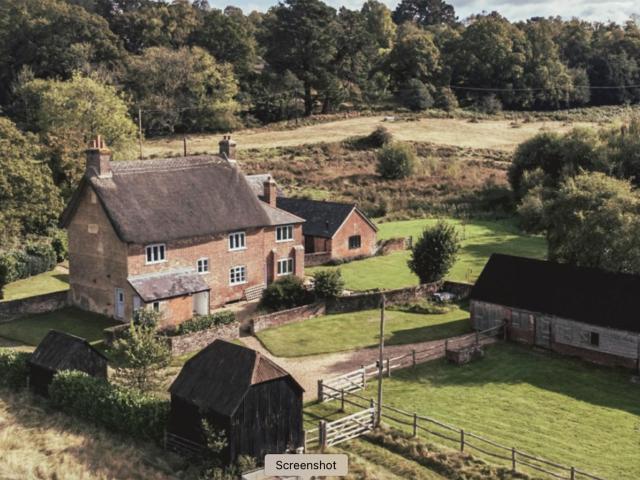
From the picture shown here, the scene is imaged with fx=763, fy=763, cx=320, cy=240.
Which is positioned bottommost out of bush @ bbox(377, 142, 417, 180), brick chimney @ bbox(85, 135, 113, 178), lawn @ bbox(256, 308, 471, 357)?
lawn @ bbox(256, 308, 471, 357)

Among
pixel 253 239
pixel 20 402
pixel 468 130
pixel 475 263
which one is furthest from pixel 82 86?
pixel 468 130

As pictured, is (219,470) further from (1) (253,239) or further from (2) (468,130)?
(2) (468,130)

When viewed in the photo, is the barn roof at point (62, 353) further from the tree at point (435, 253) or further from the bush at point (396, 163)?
the bush at point (396, 163)

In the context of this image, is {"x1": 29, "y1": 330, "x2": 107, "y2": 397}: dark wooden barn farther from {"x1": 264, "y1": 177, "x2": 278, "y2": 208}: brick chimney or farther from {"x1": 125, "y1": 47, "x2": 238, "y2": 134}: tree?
{"x1": 125, "y1": 47, "x2": 238, "y2": 134}: tree

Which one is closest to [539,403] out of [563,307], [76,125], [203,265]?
[563,307]

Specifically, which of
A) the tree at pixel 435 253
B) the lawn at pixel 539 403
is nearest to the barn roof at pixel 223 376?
the lawn at pixel 539 403

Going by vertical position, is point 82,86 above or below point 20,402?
above

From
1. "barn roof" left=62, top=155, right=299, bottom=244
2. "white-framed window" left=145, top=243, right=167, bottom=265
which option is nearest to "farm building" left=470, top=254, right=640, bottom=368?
"barn roof" left=62, top=155, right=299, bottom=244

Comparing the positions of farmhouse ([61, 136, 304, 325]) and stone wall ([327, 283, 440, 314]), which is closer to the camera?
farmhouse ([61, 136, 304, 325])
